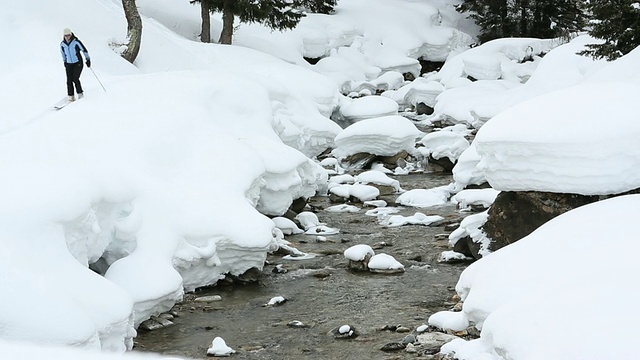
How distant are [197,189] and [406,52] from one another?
22657 mm

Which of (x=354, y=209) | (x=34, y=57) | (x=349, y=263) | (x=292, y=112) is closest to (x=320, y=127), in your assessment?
(x=292, y=112)

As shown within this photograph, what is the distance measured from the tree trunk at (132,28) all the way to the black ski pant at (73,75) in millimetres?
4965

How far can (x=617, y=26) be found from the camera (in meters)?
16.5

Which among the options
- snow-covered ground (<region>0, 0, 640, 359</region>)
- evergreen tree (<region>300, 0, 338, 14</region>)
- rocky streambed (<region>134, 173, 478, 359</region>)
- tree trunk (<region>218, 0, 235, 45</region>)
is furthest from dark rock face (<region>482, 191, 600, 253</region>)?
evergreen tree (<region>300, 0, 338, 14</region>)

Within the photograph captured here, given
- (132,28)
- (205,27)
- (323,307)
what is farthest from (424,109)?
(323,307)

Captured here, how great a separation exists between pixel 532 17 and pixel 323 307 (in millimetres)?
26257

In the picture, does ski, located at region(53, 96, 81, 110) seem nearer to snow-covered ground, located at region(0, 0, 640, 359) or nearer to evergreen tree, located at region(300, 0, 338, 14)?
snow-covered ground, located at region(0, 0, 640, 359)

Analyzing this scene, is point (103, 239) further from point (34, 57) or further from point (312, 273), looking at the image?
point (34, 57)

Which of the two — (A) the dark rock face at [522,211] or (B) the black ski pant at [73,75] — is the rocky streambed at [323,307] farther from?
(B) the black ski pant at [73,75]

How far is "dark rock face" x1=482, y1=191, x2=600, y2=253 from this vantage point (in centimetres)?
1038

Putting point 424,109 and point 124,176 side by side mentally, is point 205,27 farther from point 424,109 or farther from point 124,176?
point 124,176

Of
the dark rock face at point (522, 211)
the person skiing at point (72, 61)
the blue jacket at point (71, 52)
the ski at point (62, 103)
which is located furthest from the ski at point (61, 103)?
the dark rock face at point (522, 211)

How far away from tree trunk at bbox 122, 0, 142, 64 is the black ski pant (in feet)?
16.3

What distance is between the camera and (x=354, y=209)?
52.1ft
